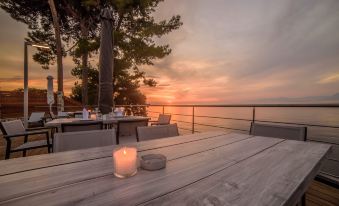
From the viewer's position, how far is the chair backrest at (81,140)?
118 centimetres

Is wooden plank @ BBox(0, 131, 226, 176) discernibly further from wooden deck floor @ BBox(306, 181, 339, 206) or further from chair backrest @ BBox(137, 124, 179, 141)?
wooden deck floor @ BBox(306, 181, 339, 206)

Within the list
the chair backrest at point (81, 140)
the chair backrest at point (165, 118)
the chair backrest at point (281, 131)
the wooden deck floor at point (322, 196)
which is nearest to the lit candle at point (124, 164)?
the chair backrest at point (81, 140)

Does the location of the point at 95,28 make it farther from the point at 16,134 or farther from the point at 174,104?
the point at 16,134

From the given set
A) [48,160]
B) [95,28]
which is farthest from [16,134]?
[95,28]

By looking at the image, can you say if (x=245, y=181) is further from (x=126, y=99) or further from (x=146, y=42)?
(x=126, y=99)

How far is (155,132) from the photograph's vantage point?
63.3 inches

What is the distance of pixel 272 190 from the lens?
57cm

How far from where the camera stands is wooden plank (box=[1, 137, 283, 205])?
506 millimetres

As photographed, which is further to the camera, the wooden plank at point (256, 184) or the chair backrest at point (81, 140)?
the chair backrest at point (81, 140)

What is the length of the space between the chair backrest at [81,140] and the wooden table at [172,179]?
265mm

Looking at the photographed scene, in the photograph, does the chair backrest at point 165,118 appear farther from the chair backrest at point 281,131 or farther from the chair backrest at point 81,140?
the chair backrest at point 81,140

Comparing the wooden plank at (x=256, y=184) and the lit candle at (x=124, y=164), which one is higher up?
the lit candle at (x=124, y=164)

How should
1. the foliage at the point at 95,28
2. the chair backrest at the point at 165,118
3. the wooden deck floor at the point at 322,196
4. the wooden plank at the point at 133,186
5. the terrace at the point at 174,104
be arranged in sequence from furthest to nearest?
1. the foliage at the point at 95,28
2. the chair backrest at the point at 165,118
3. the wooden deck floor at the point at 322,196
4. the terrace at the point at 174,104
5. the wooden plank at the point at 133,186

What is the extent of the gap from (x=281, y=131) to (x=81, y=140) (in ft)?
6.08
